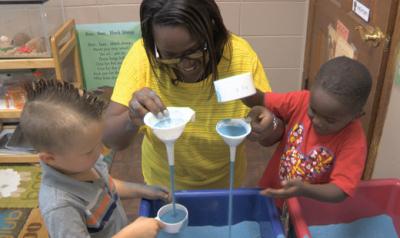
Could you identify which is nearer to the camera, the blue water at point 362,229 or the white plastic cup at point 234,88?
the white plastic cup at point 234,88

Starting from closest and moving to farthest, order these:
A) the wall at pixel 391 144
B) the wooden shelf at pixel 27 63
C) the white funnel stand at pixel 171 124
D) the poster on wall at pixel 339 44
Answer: the white funnel stand at pixel 171 124 → the wall at pixel 391 144 → the poster on wall at pixel 339 44 → the wooden shelf at pixel 27 63

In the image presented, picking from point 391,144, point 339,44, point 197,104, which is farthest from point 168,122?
point 339,44

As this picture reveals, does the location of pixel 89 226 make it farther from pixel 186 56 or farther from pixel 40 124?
pixel 186 56

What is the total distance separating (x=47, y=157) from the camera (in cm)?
88

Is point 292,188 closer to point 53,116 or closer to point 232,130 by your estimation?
point 232,130

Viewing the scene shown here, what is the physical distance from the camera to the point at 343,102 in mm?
930

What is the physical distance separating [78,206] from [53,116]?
0.21 m

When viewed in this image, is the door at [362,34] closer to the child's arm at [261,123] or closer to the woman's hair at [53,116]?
the child's arm at [261,123]

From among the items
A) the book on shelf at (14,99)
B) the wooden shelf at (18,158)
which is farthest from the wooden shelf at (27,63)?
the wooden shelf at (18,158)

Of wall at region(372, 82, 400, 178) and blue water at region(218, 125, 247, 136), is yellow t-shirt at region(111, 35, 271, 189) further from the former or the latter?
wall at region(372, 82, 400, 178)

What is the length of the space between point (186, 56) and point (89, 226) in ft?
1.53

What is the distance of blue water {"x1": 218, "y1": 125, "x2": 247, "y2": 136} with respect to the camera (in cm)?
90

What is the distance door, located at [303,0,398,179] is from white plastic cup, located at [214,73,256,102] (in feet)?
2.53

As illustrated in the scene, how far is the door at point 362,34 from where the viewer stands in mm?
1418
